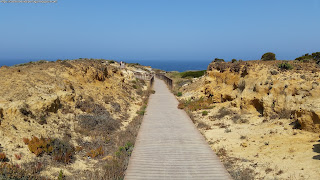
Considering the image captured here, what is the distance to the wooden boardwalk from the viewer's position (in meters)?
8.16

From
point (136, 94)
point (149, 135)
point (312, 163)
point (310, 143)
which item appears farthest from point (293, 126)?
point (136, 94)

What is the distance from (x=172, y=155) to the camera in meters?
9.78

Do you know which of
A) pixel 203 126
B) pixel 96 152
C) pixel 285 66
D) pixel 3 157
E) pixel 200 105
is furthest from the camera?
pixel 200 105

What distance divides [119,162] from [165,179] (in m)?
1.96

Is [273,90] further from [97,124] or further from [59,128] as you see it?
[59,128]

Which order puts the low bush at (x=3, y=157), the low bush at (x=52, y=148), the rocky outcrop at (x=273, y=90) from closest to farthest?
the low bush at (x=3, y=157) < the low bush at (x=52, y=148) < the rocky outcrop at (x=273, y=90)

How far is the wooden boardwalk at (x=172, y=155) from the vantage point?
321 inches

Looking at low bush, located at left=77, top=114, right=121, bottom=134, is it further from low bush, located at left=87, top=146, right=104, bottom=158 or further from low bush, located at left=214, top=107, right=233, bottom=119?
low bush, located at left=214, top=107, right=233, bottom=119

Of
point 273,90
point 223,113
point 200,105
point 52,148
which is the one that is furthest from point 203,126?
point 52,148

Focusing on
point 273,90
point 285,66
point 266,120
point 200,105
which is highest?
point 285,66

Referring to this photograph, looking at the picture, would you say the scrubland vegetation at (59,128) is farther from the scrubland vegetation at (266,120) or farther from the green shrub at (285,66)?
the green shrub at (285,66)

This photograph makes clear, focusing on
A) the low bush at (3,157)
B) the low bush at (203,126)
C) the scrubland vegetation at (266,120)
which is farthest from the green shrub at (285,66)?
the low bush at (3,157)

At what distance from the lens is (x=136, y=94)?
26688mm

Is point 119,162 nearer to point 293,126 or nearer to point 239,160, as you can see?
point 239,160
